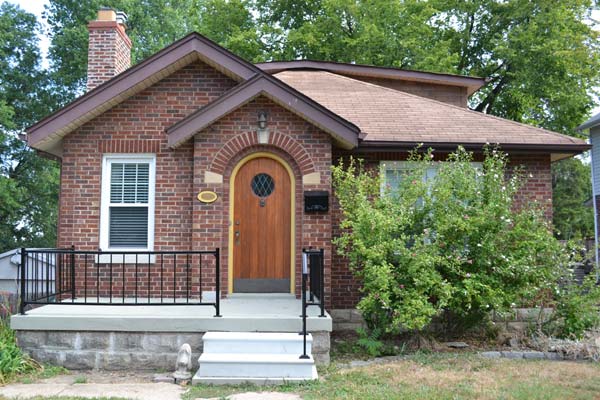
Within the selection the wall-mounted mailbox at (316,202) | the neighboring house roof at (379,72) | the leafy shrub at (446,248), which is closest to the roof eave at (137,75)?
the wall-mounted mailbox at (316,202)

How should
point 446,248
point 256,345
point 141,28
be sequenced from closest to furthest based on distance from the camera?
point 256,345
point 446,248
point 141,28

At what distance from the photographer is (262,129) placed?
27.5 ft

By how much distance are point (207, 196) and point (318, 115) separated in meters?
2.12

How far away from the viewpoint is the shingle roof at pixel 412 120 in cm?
918

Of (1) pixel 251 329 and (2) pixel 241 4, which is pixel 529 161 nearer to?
(1) pixel 251 329

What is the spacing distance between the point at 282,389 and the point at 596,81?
21.4 metres

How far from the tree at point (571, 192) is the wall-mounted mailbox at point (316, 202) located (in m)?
30.0

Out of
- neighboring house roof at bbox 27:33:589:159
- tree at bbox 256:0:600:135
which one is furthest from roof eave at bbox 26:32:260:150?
tree at bbox 256:0:600:135

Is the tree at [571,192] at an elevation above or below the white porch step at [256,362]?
above

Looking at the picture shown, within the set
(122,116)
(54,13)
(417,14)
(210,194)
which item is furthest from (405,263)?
(54,13)

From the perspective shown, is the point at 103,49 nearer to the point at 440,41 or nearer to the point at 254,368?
the point at 254,368

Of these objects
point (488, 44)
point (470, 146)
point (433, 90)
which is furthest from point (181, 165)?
point (488, 44)

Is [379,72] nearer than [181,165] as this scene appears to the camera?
No

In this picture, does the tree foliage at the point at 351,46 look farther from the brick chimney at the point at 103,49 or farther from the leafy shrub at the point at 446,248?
the leafy shrub at the point at 446,248
